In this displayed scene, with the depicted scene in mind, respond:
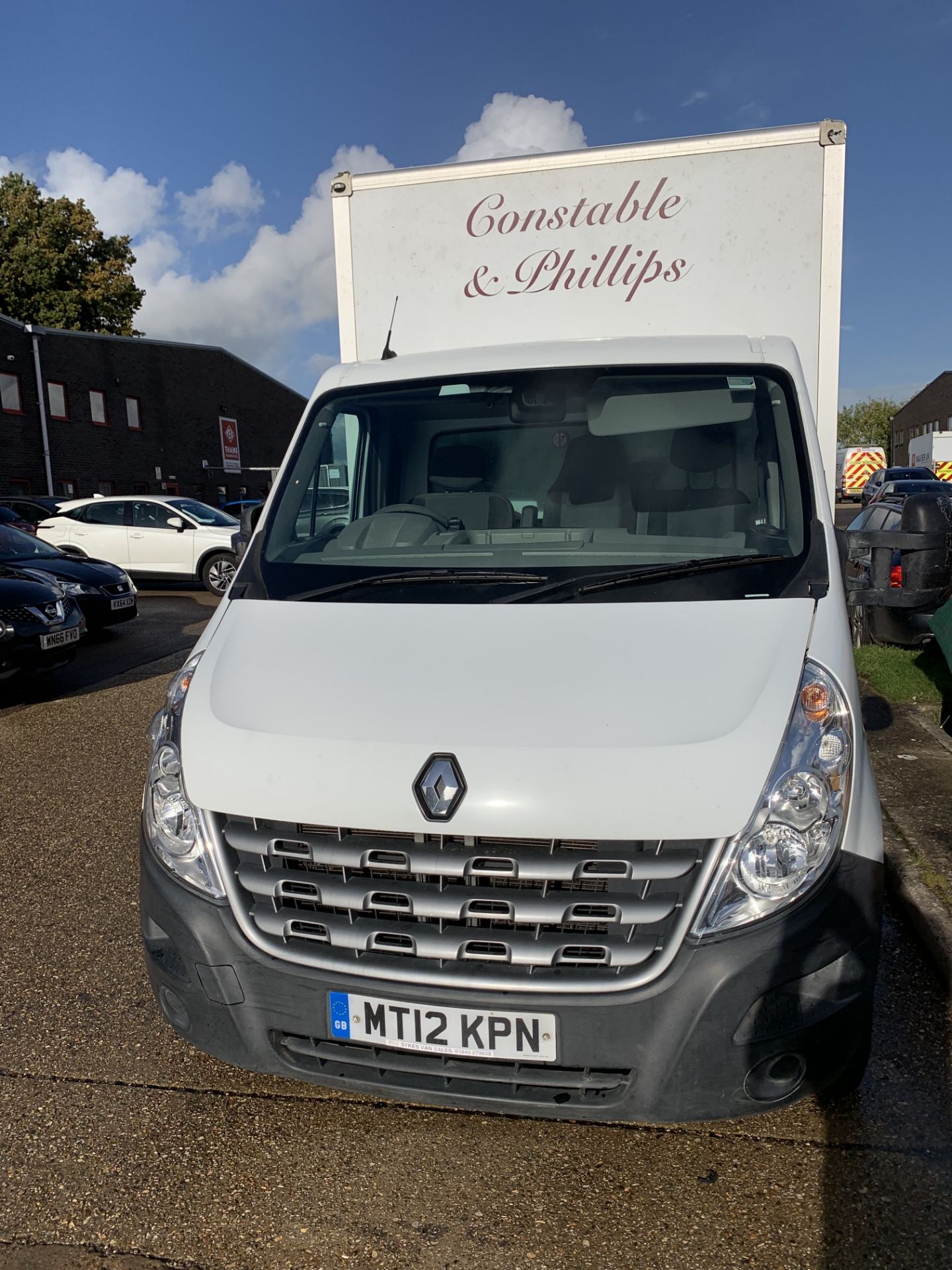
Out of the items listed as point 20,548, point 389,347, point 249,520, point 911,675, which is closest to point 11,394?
point 20,548

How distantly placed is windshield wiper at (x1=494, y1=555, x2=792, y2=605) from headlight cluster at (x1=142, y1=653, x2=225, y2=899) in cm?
94

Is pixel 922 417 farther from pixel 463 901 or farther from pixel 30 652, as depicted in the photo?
pixel 463 901

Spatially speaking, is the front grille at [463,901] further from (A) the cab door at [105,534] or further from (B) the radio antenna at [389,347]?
(A) the cab door at [105,534]

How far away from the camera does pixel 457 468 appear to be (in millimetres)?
3693

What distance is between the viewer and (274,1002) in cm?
234

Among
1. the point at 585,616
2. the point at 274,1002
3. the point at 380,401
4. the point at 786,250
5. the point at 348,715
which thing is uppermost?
the point at 786,250

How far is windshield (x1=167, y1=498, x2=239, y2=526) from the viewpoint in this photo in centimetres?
1709

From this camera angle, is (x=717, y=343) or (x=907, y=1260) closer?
(x=907, y=1260)

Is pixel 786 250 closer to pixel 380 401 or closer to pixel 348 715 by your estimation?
pixel 380 401

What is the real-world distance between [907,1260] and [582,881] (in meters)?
1.11

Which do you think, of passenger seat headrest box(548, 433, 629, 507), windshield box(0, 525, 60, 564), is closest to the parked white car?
windshield box(0, 525, 60, 564)

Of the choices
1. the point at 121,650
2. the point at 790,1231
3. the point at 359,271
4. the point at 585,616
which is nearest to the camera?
the point at 790,1231

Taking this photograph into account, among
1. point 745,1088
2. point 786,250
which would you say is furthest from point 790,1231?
point 786,250

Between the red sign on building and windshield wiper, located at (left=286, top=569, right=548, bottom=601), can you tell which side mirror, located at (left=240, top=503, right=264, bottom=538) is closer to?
windshield wiper, located at (left=286, top=569, right=548, bottom=601)
